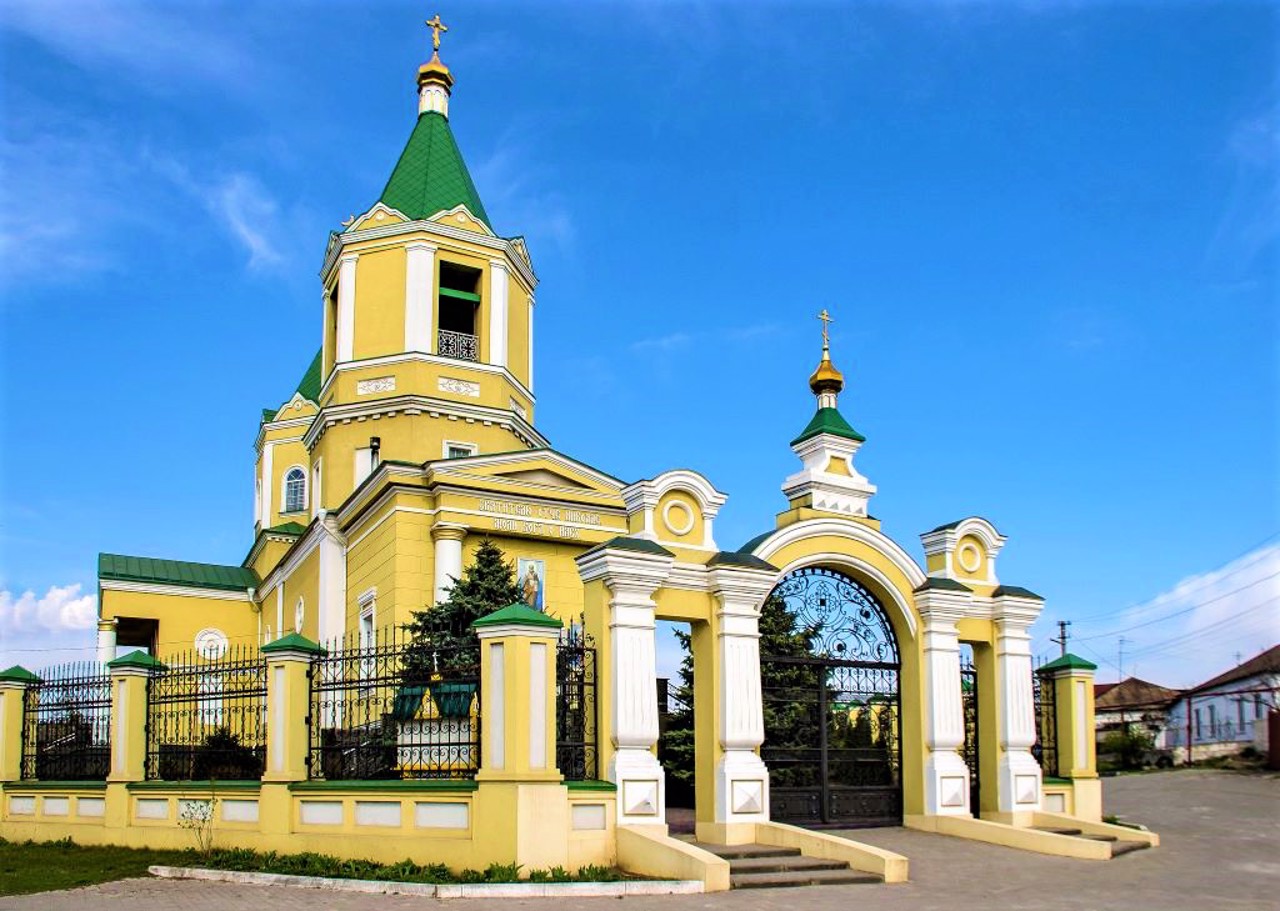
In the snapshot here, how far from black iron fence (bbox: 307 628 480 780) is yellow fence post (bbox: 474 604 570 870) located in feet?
1.31

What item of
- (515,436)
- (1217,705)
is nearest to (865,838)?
(515,436)

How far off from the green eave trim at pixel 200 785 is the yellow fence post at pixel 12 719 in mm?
2845

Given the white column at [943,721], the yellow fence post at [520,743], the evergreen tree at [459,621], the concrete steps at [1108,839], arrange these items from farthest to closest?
the white column at [943,721], the concrete steps at [1108,839], the evergreen tree at [459,621], the yellow fence post at [520,743]

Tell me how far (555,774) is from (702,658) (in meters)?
2.91

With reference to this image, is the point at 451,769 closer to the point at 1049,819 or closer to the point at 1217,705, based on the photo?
the point at 1049,819

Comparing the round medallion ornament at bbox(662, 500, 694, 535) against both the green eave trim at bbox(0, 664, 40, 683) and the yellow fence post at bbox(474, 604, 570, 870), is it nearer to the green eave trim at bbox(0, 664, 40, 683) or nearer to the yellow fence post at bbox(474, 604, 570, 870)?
the yellow fence post at bbox(474, 604, 570, 870)

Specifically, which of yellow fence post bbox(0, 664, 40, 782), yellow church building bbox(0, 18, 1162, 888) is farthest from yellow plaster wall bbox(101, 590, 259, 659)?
yellow fence post bbox(0, 664, 40, 782)

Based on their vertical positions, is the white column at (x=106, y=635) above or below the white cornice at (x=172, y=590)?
below


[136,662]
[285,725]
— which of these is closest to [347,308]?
[136,662]

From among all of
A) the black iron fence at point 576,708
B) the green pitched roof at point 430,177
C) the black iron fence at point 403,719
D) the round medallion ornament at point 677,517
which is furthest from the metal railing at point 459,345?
the black iron fence at point 576,708

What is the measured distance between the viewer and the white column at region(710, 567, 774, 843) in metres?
13.5

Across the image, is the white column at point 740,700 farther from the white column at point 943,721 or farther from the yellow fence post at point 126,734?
the yellow fence post at point 126,734

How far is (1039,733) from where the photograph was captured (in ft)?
56.8

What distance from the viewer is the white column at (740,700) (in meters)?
13.5
